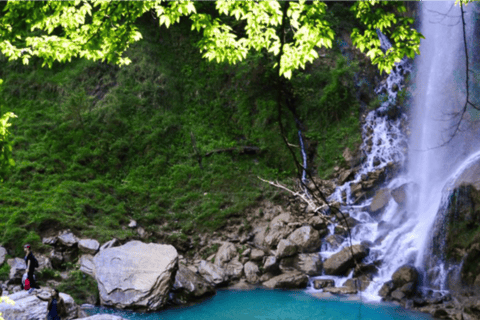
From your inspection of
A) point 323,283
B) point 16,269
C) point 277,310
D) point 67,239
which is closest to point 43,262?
point 16,269

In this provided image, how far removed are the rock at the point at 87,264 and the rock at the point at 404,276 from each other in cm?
795

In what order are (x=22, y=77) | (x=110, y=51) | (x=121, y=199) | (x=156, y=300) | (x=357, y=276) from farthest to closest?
1. (x=22, y=77)
2. (x=121, y=199)
3. (x=357, y=276)
4. (x=156, y=300)
5. (x=110, y=51)

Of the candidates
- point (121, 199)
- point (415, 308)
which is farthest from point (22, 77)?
point (415, 308)

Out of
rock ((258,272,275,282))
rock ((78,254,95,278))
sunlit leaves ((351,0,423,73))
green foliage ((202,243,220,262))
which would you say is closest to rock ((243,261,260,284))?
rock ((258,272,275,282))

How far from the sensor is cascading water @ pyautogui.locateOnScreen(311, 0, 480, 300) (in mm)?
11633

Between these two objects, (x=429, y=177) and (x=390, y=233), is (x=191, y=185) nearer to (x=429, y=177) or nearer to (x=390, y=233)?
(x=390, y=233)

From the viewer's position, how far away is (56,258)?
1079 cm

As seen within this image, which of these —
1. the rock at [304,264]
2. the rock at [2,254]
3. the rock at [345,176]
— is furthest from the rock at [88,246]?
the rock at [345,176]

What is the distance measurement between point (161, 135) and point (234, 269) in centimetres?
645

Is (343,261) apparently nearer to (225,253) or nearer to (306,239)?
(306,239)

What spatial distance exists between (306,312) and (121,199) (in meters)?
7.36

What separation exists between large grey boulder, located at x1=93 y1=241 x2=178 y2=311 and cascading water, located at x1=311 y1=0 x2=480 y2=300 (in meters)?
4.23

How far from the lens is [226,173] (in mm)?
15102

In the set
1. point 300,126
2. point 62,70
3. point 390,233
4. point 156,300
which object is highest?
point 62,70
